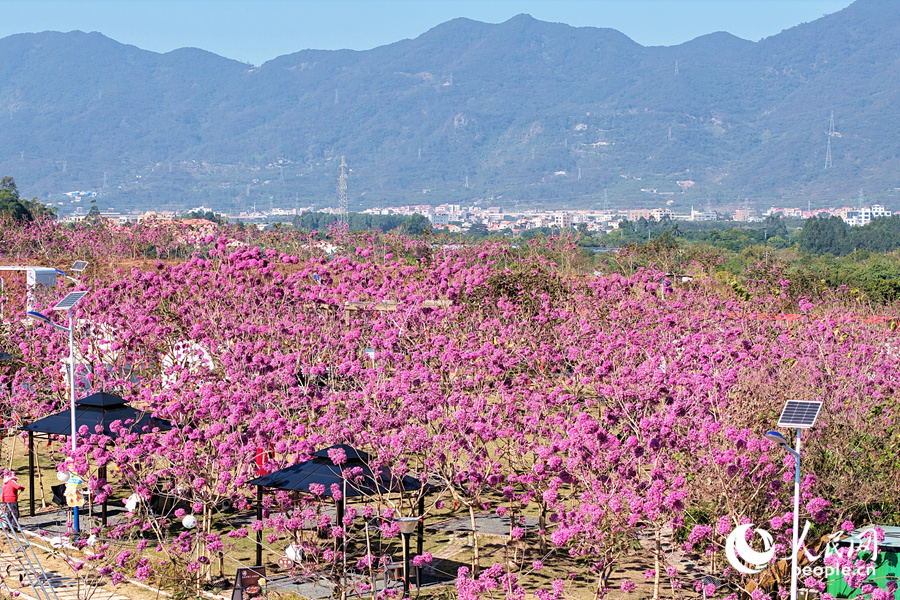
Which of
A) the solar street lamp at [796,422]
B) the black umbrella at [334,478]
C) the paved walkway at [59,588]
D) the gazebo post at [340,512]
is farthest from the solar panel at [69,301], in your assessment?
the solar street lamp at [796,422]

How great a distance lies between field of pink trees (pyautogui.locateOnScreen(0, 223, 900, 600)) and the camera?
10.9m

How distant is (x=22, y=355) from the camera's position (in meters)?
21.1

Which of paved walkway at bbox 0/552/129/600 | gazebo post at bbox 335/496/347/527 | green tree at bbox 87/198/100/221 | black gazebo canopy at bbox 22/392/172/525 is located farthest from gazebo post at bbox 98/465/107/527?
green tree at bbox 87/198/100/221

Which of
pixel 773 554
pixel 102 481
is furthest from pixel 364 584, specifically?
pixel 773 554

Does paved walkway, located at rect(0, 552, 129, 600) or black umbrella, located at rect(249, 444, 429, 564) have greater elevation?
black umbrella, located at rect(249, 444, 429, 564)

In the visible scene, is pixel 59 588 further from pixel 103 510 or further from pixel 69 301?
pixel 69 301

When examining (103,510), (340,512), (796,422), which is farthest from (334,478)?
(796,422)

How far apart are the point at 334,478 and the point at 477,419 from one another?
1.83 metres

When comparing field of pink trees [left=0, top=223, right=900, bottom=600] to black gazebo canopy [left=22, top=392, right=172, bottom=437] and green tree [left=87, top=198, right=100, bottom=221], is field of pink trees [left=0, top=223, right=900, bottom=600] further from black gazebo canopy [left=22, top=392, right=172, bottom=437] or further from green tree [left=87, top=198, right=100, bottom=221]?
green tree [left=87, top=198, right=100, bottom=221]

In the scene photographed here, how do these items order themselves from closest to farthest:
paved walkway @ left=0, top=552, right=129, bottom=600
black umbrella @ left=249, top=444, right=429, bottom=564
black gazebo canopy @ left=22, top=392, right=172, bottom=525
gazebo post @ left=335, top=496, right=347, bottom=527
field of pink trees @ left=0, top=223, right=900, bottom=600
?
field of pink trees @ left=0, top=223, right=900, bottom=600
black umbrella @ left=249, top=444, right=429, bottom=564
gazebo post @ left=335, top=496, right=347, bottom=527
paved walkway @ left=0, top=552, right=129, bottom=600
black gazebo canopy @ left=22, top=392, right=172, bottom=525

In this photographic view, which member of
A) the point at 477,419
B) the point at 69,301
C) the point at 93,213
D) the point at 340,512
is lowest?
the point at 340,512

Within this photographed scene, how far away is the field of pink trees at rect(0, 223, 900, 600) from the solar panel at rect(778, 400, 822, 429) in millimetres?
1143

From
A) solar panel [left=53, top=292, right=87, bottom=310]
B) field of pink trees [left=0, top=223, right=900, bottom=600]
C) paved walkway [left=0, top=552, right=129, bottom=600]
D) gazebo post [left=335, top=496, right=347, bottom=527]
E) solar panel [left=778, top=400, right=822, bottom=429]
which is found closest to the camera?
solar panel [left=778, top=400, right=822, bottom=429]

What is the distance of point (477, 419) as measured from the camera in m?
12.3
